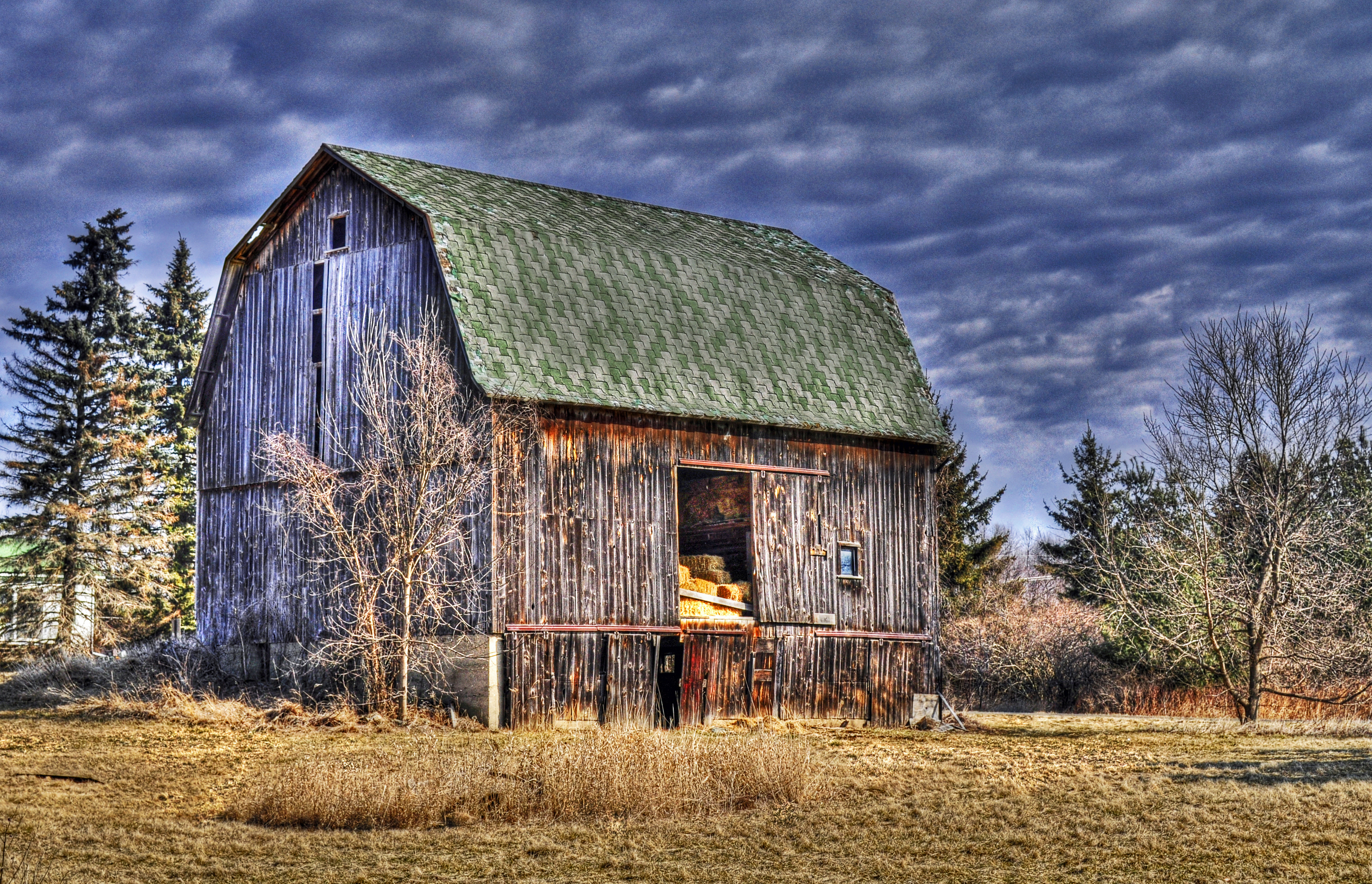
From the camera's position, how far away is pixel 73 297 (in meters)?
36.5

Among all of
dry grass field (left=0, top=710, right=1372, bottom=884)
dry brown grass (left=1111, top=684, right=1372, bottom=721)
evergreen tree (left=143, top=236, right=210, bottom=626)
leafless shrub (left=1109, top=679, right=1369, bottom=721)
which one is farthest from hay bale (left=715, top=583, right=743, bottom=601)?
evergreen tree (left=143, top=236, right=210, bottom=626)

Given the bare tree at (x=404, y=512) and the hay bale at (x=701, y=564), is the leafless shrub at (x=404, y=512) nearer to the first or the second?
the bare tree at (x=404, y=512)

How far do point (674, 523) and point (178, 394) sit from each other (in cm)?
2283

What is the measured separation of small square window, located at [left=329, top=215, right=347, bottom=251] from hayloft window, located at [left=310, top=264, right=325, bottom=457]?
0.46 metres

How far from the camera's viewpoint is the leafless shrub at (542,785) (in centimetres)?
1405

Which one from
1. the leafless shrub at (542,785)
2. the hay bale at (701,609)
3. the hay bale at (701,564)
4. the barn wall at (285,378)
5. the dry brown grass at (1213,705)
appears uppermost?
the barn wall at (285,378)

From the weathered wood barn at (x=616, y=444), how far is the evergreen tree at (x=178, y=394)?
13.7 m

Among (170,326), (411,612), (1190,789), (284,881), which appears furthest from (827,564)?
(170,326)

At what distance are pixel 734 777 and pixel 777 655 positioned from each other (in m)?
9.33

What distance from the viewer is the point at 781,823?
46.4 ft

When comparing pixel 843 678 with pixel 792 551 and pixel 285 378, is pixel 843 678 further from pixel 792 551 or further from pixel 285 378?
pixel 285 378

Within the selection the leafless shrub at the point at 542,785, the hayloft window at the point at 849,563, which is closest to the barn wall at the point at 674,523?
the hayloft window at the point at 849,563

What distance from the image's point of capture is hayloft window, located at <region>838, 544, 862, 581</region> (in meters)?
25.7

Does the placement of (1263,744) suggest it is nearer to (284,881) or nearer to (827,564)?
(827,564)
